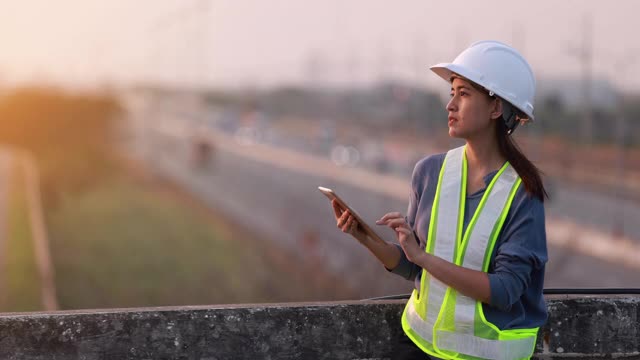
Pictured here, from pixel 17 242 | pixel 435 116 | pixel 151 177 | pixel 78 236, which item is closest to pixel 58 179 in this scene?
pixel 151 177

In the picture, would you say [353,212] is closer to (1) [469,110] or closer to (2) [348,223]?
(2) [348,223]

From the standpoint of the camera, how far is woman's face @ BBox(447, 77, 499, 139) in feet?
12.3

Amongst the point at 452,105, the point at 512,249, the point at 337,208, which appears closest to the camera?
the point at 512,249

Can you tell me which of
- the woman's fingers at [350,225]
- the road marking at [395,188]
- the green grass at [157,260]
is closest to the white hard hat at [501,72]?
the woman's fingers at [350,225]

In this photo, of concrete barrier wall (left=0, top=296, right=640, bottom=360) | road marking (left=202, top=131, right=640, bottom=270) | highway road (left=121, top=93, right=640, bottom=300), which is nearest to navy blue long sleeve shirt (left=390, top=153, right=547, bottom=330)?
concrete barrier wall (left=0, top=296, right=640, bottom=360)

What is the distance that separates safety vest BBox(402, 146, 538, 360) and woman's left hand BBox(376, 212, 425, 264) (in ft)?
0.33

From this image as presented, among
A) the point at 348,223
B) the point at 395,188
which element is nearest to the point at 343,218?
the point at 348,223

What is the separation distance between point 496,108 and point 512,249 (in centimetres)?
49

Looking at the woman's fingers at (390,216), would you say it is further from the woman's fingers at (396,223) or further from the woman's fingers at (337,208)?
the woman's fingers at (337,208)

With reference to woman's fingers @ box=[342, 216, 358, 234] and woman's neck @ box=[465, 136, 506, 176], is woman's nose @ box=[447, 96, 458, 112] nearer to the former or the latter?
woman's neck @ box=[465, 136, 506, 176]

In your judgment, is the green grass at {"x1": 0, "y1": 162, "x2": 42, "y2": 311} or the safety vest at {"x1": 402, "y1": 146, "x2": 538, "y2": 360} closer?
the safety vest at {"x1": 402, "y1": 146, "x2": 538, "y2": 360}

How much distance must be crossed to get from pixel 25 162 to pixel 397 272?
80126 millimetres

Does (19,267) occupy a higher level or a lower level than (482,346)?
lower

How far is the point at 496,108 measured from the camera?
3762mm
